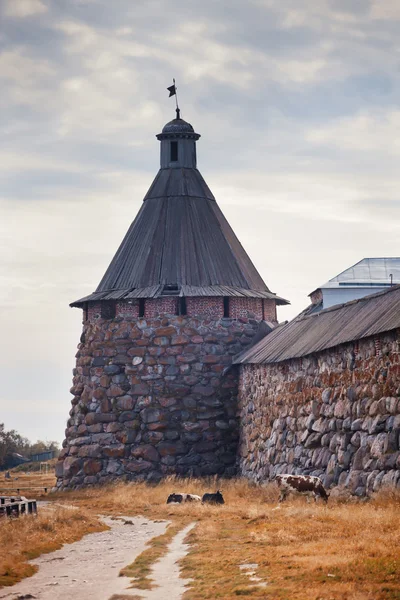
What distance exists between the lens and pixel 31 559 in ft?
45.5

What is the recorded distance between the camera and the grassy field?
10.3 m

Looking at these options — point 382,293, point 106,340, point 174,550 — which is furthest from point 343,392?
point 106,340

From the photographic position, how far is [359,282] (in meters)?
36.2

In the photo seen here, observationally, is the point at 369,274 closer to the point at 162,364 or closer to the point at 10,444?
the point at 162,364

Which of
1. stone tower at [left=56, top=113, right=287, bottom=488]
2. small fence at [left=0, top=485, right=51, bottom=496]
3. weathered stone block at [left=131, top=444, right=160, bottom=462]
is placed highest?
stone tower at [left=56, top=113, right=287, bottom=488]

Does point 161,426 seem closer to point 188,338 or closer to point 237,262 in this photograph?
point 188,338

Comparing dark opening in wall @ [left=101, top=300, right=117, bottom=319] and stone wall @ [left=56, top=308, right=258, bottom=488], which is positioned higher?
dark opening in wall @ [left=101, top=300, right=117, bottom=319]

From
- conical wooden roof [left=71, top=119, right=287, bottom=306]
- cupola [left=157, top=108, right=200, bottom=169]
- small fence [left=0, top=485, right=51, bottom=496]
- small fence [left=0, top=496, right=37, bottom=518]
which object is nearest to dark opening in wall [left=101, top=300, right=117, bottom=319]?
conical wooden roof [left=71, top=119, right=287, bottom=306]

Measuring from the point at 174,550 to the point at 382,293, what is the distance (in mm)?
8946

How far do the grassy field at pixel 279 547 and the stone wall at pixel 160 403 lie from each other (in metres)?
6.80

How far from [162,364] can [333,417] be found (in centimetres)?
896

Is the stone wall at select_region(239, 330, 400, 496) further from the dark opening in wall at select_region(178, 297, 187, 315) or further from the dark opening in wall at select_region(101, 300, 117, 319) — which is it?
the dark opening in wall at select_region(101, 300, 117, 319)

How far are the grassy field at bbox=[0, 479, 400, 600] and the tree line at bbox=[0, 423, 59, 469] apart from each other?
31.7m

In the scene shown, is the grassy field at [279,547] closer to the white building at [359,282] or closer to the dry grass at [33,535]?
the dry grass at [33,535]
